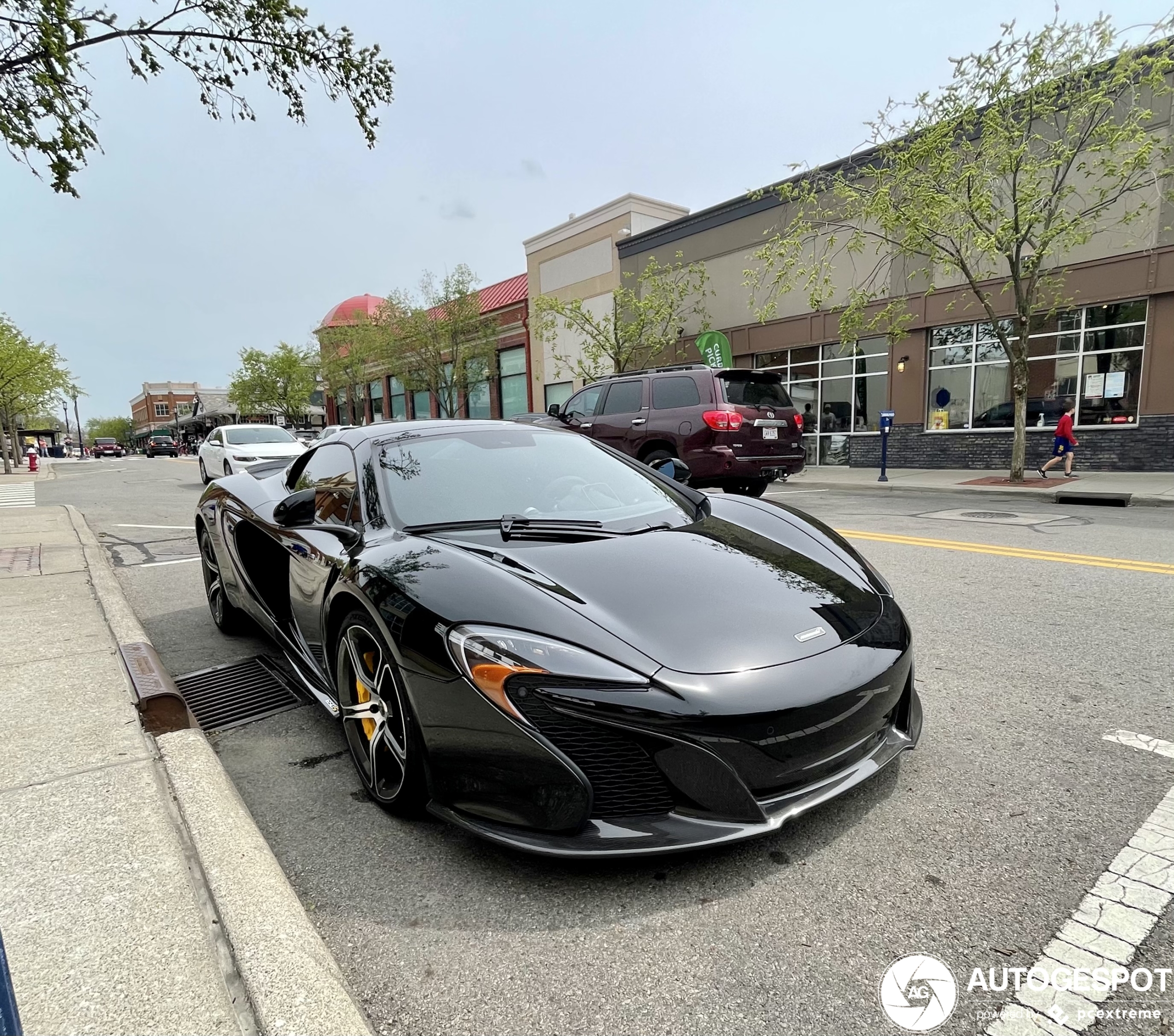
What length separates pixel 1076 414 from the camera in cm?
1484

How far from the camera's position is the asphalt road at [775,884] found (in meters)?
1.59

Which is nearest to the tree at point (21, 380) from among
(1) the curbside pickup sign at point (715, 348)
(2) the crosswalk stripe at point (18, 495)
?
(2) the crosswalk stripe at point (18, 495)

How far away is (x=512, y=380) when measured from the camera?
3120 cm

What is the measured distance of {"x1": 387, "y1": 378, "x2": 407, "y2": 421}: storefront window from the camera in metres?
40.9

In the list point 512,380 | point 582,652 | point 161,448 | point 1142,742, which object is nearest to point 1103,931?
point 1142,742

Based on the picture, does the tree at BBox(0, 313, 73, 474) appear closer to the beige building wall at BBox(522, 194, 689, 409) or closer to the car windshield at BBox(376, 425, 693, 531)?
the beige building wall at BBox(522, 194, 689, 409)

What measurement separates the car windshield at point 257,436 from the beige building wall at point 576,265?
11897 mm

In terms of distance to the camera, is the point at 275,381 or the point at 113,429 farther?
the point at 113,429

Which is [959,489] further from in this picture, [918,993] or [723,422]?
[918,993]

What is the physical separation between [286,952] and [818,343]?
19906 millimetres

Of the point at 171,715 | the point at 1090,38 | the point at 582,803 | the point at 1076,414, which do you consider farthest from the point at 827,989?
the point at 1076,414

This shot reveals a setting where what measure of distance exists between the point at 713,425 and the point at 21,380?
36148mm

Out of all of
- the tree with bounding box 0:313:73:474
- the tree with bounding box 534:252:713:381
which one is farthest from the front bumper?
the tree with bounding box 0:313:73:474

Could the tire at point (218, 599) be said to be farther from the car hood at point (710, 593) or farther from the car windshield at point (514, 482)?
the car hood at point (710, 593)
